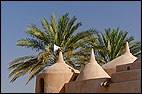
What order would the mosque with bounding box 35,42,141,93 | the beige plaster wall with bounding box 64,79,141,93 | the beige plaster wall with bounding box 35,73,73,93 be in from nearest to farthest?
the beige plaster wall with bounding box 64,79,141,93
the mosque with bounding box 35,42,141,93
the beige plaster wall with bounding box 35,73,73,93

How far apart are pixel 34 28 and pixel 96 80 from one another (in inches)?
260

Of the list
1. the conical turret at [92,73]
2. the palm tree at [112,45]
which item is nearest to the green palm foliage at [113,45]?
the palm tree at [112,45]

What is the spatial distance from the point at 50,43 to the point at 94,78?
545cm

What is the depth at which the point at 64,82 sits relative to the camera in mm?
16703

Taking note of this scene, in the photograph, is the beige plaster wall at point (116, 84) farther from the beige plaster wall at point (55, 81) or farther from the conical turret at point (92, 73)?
the beige plaster wall at point (55, 81)

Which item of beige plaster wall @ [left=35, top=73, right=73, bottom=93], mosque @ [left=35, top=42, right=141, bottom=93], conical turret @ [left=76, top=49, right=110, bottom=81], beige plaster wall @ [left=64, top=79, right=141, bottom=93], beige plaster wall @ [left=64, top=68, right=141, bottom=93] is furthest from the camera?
beige plaster wall @ [left=35, top=73, right=73, bottom=93]

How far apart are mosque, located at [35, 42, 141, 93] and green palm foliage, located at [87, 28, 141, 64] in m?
3.56

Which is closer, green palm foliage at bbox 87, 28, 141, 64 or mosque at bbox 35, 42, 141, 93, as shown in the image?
mosque at bbox 35, 42, 141, 93

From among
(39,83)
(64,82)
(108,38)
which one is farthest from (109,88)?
(108,38)

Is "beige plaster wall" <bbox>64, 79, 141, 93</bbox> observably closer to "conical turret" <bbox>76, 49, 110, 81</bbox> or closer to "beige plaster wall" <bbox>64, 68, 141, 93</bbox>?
"beige plaster wall" <bbox>64, 68, 141, 93</bbox>

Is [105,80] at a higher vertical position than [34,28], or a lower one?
lower

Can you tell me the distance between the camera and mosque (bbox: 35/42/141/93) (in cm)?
1313

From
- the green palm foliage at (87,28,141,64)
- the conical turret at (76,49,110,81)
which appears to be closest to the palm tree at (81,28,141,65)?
the green palm foliage at (87,28,141,64)

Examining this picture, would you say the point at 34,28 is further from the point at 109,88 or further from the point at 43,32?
the point at 109,88
